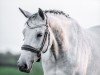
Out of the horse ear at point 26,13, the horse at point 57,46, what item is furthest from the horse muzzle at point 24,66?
the horse ear at point 26,13

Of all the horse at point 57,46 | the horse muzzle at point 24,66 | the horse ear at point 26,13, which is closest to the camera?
the horse muzzle at point 24,66

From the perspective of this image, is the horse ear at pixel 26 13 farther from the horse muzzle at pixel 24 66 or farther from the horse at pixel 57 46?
the horse muzzle at pixel 24 66

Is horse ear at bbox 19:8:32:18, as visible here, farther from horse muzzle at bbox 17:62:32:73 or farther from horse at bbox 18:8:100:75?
horse muzzle at bbox 17:62:32:73

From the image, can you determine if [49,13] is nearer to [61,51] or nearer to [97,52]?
[61,51]

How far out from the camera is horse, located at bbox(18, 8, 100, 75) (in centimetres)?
1007

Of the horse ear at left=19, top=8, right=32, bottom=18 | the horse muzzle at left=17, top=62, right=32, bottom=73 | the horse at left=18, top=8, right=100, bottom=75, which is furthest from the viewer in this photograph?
the horse ear at left=19, top=8, right=32, bottom=18

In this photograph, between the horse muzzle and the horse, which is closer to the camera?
the horse muzzle

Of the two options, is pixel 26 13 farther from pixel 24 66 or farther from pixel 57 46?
pixel 24 66

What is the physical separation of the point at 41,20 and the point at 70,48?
3.14 feet

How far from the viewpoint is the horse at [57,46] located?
33.0 ft

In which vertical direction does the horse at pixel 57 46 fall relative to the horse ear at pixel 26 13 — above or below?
below

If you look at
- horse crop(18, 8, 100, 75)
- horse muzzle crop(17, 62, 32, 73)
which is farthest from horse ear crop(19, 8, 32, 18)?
horse muzzle crop(17, 62, 32, 73)

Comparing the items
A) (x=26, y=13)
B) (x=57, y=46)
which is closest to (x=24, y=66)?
(x=57, y=46)

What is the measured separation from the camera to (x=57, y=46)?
10758 millimetres
